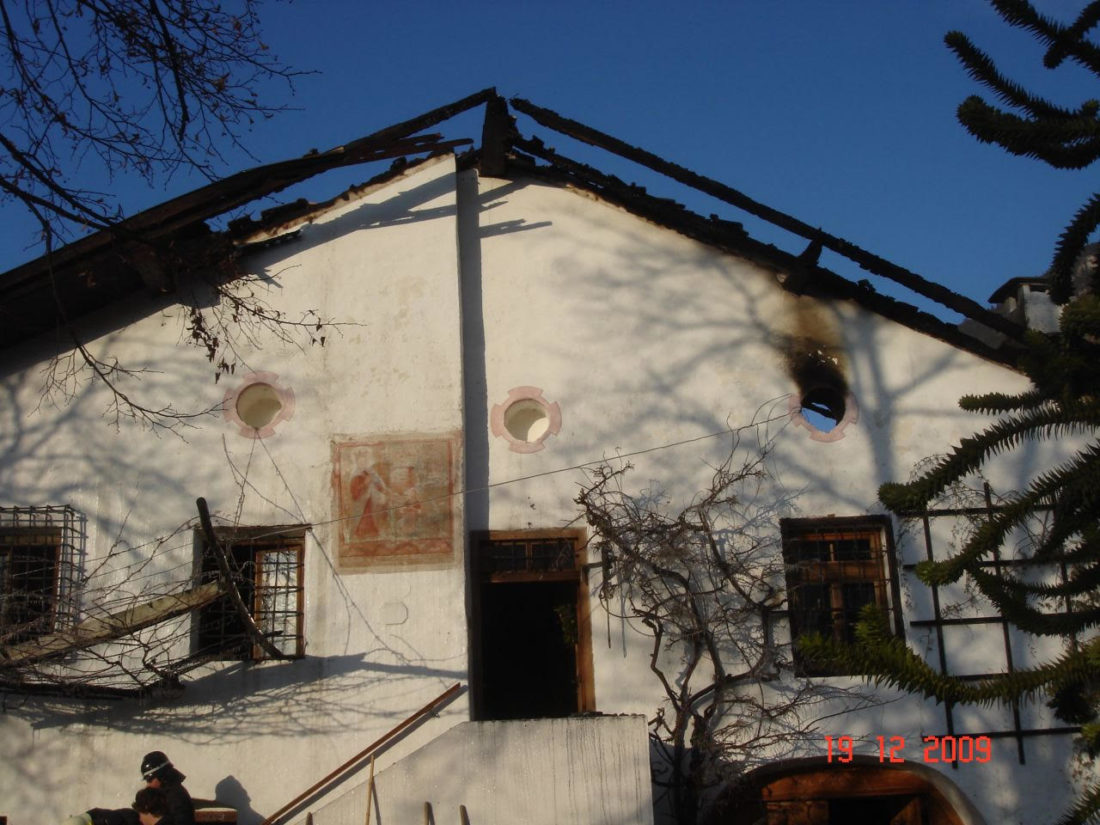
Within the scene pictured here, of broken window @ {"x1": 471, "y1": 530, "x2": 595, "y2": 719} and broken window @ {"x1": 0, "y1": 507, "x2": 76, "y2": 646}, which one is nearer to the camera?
broken window @ {"x1": 0, "y1": 507, "x2": 76, "y2": 646}

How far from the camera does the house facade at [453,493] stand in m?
10.6

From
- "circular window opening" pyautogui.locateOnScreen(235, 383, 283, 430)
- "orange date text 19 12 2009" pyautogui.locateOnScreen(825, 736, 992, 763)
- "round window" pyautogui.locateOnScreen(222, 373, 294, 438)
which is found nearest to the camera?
"orange date text 19 12 2009" pyautogui.locateOnScreen(825, 736, 992, 763)

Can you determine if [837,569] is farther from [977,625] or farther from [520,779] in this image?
[520,779]

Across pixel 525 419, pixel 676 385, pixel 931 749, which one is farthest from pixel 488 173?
pixel 931 749

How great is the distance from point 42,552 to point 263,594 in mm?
2058

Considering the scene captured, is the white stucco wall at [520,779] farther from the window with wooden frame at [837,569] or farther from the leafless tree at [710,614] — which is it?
the window with wooden frame at [837,569]

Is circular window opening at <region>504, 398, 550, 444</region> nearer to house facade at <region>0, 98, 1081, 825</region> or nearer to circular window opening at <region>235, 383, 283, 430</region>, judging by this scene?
house facade at <region>0, 98, 1081, 825</region>

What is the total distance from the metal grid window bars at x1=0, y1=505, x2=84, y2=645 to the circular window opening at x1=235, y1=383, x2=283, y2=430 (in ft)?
5.72

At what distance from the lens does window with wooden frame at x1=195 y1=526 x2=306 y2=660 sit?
10969 mm

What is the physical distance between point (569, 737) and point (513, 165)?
581 cm

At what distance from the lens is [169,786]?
9.59m

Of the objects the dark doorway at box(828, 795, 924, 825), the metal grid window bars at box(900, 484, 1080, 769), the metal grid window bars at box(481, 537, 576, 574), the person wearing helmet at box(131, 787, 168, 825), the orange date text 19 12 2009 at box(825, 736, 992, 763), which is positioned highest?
the metal grid window bars at box(481, 537, 576, 574)

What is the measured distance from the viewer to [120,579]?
11.1 meters

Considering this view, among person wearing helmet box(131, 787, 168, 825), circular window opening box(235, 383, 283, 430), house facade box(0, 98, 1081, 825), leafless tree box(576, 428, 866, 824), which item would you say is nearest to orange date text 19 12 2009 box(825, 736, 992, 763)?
house facade box(0, 98, 1081, 825)
